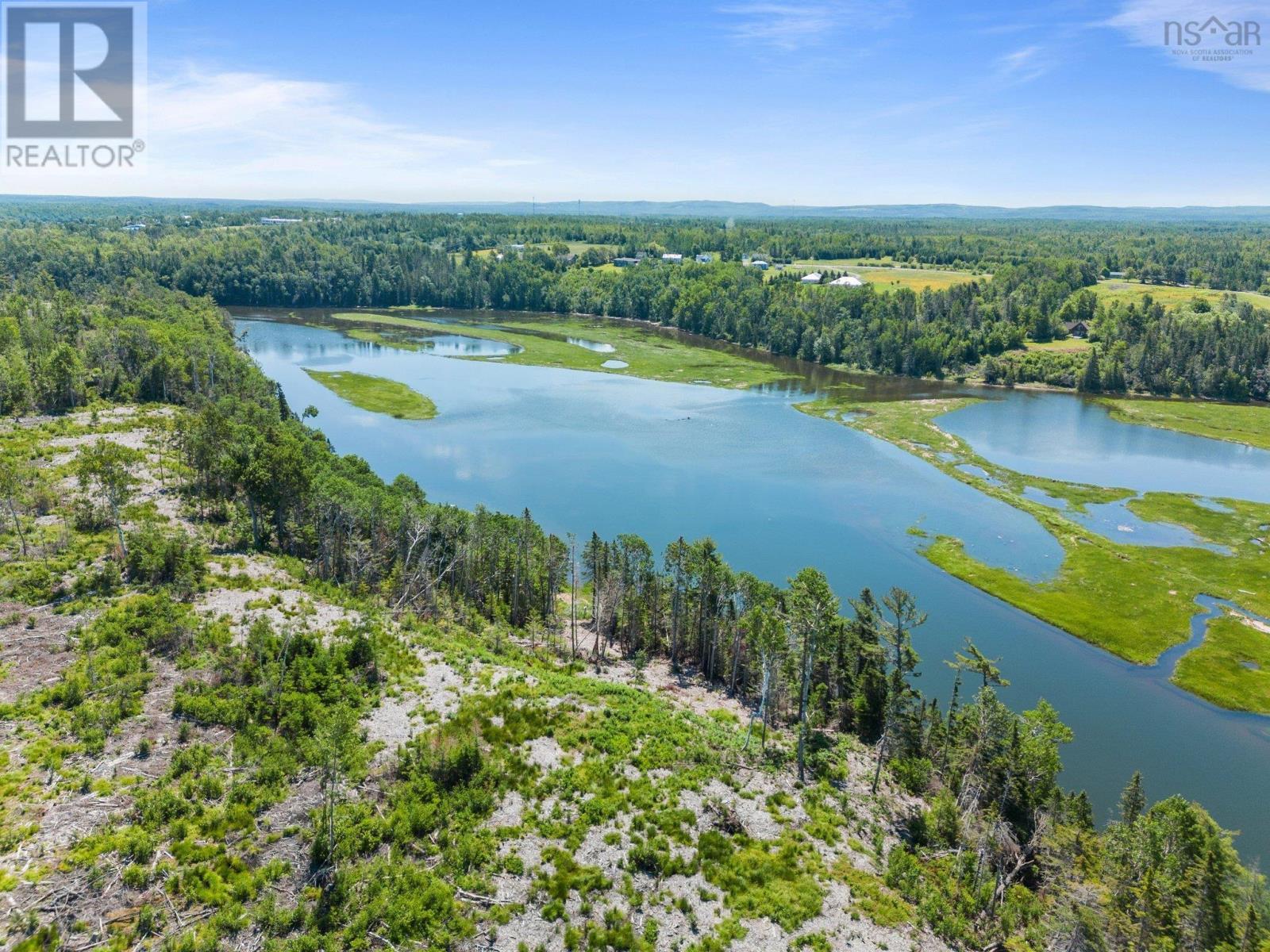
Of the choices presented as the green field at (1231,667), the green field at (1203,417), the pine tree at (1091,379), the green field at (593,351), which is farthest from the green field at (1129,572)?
the pine tree at (1091,379)

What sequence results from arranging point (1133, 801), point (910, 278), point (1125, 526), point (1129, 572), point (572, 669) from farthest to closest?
point (910, 278) < point (1125, 526) < point (1129, 572) < point (572, 669) < point (1133, 801)

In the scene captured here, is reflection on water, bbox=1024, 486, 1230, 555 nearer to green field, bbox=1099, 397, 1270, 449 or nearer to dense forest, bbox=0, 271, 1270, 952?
dense forest, bbox=0, 271, 1270, 952

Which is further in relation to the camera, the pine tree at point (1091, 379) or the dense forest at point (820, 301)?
the dense forest at point (820, 301)

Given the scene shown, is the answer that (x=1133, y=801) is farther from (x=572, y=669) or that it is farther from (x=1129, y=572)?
(x=1129, y=572)

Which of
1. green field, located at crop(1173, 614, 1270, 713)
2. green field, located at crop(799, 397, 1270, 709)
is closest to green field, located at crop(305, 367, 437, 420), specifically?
green field, located at crop(799, 397, 1270, 709)

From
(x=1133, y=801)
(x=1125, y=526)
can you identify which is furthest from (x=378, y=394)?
(x=1133, y=801)

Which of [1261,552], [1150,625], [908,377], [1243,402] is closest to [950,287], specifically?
[908,377]

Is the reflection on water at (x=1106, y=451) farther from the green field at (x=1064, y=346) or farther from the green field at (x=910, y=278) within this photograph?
the green field at (x=910, y=278)

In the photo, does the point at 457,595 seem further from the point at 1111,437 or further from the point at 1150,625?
the point at 1111,437
